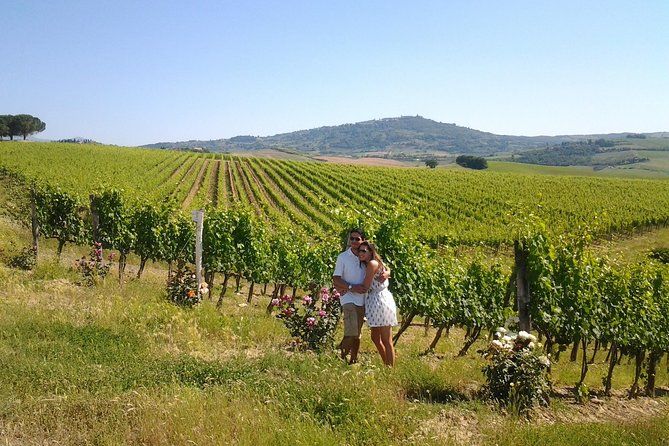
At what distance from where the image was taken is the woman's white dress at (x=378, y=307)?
18.7ft

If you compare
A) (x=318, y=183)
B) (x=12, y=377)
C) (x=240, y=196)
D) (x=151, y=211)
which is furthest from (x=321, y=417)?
(x=318, y=183)

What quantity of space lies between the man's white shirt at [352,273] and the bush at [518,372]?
1629mm

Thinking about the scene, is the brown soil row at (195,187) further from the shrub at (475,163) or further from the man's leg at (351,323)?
the shrub at (475,163)

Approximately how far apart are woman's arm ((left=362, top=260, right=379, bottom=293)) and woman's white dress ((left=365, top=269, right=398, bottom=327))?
0.13 meters

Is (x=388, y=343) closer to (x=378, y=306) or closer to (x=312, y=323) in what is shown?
(x=378, y=306)

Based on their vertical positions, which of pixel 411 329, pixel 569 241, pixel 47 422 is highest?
pixel 569 241

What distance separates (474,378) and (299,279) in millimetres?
8102

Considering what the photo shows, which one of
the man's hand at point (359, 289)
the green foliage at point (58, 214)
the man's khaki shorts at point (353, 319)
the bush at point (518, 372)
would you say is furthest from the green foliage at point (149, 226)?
the bush at point (518, 372)

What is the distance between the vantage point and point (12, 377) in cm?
470

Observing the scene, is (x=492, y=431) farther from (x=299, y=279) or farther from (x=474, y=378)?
(x=299, y=279)

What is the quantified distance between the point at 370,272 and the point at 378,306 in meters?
0.48

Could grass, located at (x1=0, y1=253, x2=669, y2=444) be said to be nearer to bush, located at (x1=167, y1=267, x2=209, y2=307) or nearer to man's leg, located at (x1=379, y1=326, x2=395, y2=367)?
man's leg, located at (x1=379, y1=326, x2=395, y2=367)

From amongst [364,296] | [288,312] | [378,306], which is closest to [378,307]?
[378,306]

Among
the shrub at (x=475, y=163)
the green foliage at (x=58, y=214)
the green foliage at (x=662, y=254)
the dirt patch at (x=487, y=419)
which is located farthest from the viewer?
the shrub at (x=475, y=163)
